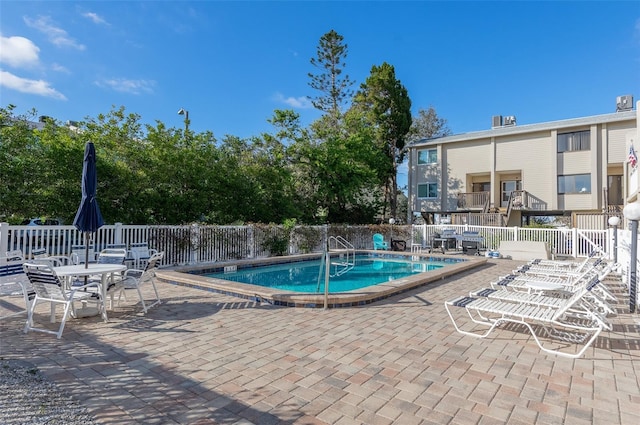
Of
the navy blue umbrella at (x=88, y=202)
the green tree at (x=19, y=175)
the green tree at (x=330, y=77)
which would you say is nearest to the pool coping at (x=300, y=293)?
the navy blue umbrella at (x=88, y=202)

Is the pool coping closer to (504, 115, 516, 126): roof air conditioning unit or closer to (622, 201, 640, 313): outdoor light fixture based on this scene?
(622, 201, 640, 313): outdoor light fixture

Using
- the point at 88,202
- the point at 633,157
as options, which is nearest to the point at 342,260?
the point at 88,202

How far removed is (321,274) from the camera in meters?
10.7

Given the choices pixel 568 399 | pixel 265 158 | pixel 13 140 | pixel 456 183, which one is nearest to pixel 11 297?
pixel 13 140

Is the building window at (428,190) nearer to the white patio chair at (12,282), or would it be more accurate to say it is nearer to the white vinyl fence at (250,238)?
the white vinyl fence at (250,238)

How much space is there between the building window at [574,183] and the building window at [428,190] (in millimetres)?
7419

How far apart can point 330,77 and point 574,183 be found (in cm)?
1844

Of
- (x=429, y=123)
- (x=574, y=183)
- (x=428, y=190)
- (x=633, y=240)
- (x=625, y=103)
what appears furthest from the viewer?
(x=429, y=123)

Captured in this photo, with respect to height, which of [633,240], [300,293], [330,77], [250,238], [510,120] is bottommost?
[300,293]

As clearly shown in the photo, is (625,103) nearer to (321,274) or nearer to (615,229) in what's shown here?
(615,229)

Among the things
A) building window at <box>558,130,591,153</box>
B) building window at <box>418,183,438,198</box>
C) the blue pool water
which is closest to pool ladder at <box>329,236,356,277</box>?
the blue pool water

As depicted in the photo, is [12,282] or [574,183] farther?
[574,183]

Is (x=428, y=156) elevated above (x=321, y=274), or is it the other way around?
(x=428, y=156)

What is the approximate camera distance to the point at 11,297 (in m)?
6.14
